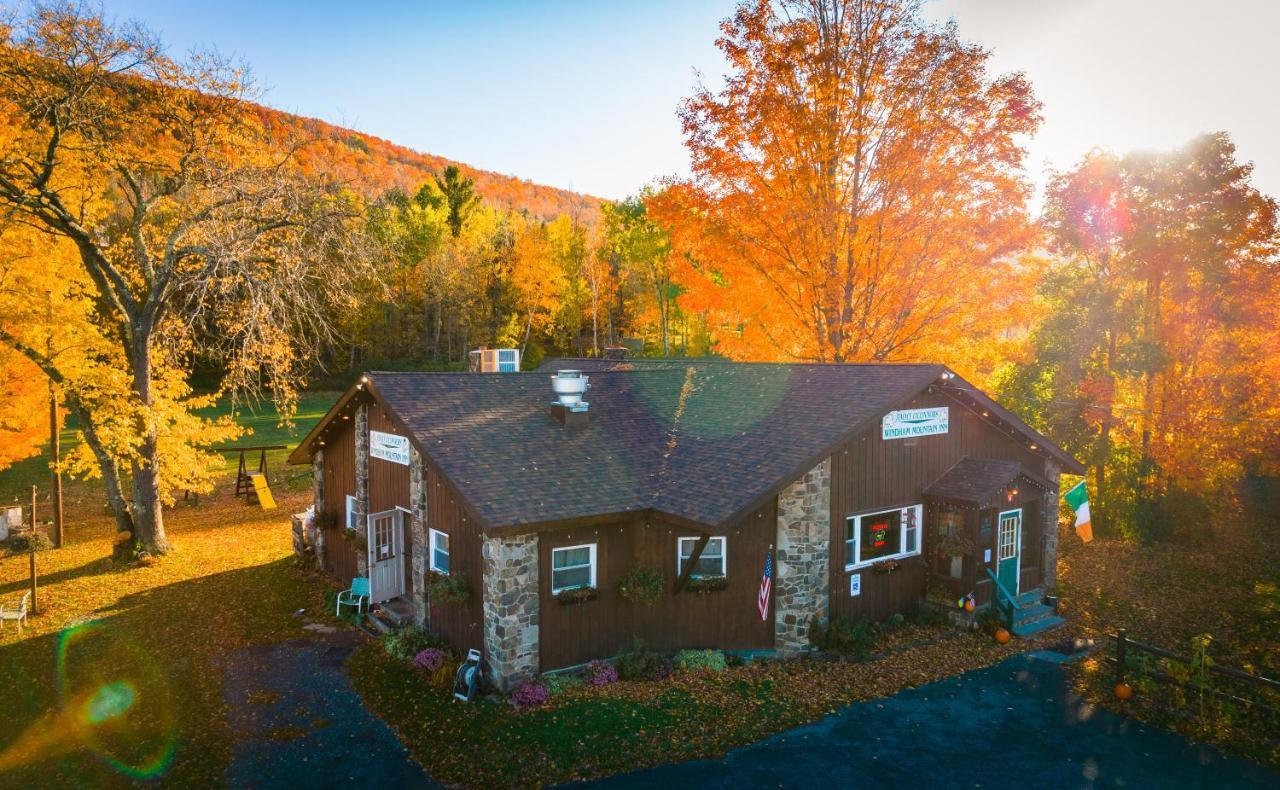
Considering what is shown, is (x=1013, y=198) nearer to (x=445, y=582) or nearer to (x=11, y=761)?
(x=445, y=582)

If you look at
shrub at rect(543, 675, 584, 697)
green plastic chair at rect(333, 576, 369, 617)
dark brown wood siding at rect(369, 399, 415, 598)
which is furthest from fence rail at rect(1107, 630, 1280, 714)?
green plastic chair at rect(333, 576, 369, 617)

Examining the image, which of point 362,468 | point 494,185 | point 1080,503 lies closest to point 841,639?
point 1080,503

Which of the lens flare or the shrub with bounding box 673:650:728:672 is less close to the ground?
the shrub with bounding box 673:650:728:672

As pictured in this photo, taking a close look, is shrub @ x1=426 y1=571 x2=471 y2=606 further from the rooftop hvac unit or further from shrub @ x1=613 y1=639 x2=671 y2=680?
the rooftop hvac unit

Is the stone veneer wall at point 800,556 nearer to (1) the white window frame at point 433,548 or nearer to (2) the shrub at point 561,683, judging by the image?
(2) the shrub at point 561,683

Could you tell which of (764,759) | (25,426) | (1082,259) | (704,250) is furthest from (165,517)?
(1082,259)
